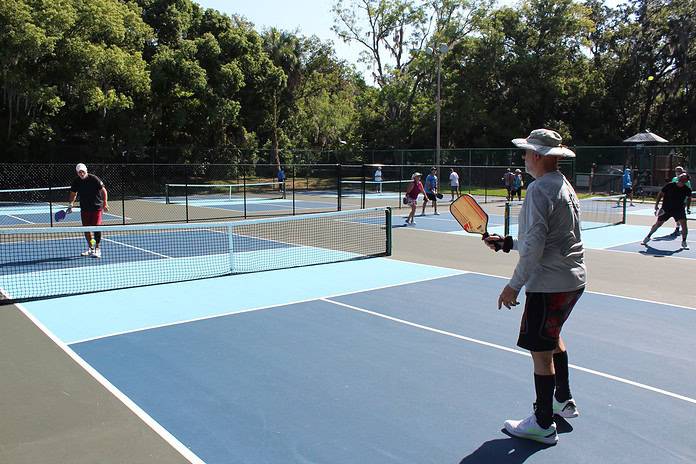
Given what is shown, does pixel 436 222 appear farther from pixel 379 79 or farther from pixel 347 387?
pixel 379 79

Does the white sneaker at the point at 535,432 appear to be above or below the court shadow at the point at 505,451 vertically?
above

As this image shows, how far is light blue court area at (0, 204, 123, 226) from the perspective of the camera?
813 inches

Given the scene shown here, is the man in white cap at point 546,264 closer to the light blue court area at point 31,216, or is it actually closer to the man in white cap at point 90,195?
the man in white cap at point 90,195

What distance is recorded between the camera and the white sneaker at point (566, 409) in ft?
14.9

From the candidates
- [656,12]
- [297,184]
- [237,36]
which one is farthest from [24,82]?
[656,12]

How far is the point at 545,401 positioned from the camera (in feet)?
13.8

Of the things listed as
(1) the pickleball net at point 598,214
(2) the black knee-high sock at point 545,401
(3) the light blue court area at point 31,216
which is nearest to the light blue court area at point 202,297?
(2) the black knee-high sock at point 545,401

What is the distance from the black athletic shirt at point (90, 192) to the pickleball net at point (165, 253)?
1.92 ft

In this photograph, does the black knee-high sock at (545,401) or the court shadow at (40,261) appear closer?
the black knee-high sock at (545,401)

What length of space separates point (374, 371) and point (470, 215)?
6.04ft

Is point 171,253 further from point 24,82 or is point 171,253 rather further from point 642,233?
point 24,82

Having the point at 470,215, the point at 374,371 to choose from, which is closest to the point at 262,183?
the point at 374,371

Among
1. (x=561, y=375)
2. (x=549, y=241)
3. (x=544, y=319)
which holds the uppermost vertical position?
(x=549, y=241)

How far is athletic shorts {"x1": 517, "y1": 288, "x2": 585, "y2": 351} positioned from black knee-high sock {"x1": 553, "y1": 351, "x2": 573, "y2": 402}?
450mm
